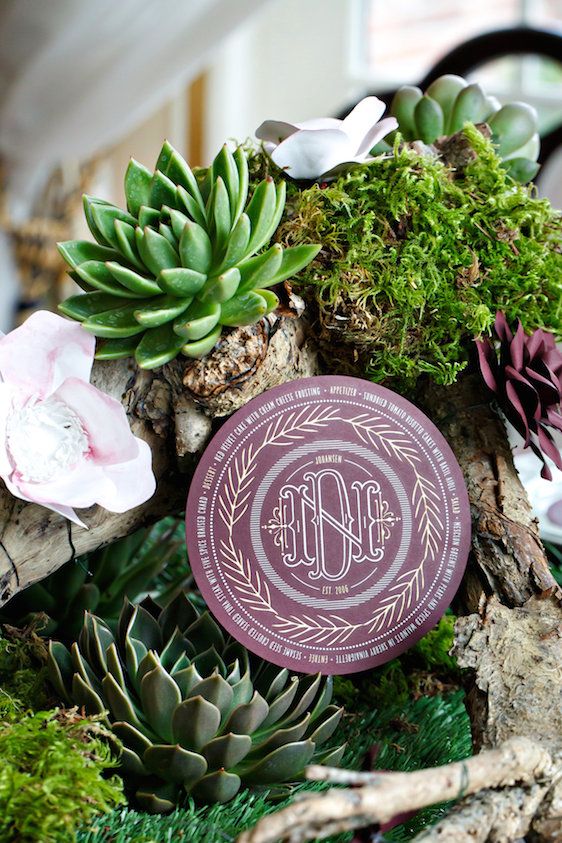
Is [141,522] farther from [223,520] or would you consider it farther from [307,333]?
[307,333]

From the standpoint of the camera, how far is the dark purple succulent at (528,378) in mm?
763

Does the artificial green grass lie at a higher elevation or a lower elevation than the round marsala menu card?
lower

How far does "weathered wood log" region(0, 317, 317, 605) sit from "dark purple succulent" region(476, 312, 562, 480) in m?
0.18

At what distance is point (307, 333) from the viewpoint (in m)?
0.80

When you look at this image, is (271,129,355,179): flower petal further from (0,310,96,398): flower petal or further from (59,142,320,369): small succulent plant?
(0,310,96,398): flower petal

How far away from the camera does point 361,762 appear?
75 centimetres

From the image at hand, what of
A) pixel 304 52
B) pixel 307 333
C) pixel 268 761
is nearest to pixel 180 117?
pixel 304 52

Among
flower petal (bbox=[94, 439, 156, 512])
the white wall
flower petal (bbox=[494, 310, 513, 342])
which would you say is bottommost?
flower petal (bbox=[94, 439, 156, 512])

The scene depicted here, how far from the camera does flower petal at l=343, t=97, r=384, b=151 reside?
777 mm

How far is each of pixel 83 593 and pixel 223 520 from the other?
0.71 ft

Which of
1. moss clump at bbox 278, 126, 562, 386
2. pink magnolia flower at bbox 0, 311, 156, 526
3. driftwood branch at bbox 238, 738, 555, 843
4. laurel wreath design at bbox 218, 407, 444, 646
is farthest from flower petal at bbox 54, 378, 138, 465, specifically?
driftwood branch at bbox 238, 738, 555, 843

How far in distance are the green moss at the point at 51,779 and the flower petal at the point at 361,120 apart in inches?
22.5

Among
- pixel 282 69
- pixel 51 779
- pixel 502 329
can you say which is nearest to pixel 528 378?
pixel 502 329

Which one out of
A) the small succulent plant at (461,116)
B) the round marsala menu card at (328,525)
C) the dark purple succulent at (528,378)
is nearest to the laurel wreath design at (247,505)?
the round marsala menu card at (328,525)
